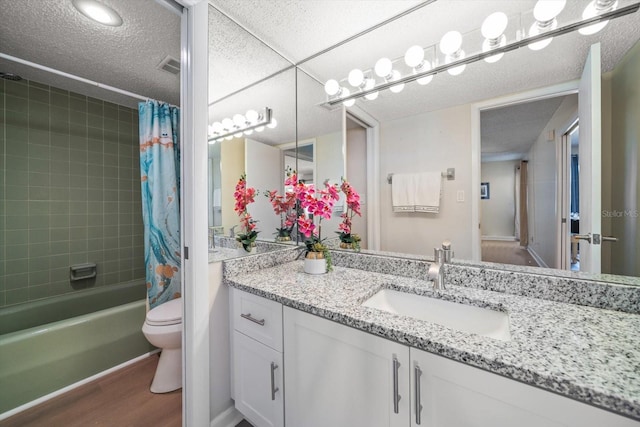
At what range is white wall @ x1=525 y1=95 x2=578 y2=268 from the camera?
102 cm

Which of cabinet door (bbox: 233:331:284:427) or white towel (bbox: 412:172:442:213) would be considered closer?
cabinet door (bbox: 233:331:284:427)

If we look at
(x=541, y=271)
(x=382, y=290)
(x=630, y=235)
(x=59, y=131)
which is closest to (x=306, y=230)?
(x=382, y=290)

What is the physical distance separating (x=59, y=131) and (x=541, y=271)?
136 inches

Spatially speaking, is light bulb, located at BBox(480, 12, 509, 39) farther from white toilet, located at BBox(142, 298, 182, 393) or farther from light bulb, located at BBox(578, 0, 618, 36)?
white toilet, located at BBox(142, 298, 182, 393)

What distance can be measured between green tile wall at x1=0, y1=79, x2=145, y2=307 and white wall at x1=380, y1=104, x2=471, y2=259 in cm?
255

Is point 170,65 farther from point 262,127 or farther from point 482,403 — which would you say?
point 482,403

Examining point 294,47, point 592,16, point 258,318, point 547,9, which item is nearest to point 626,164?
point 592,16

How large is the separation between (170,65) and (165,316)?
178 cm

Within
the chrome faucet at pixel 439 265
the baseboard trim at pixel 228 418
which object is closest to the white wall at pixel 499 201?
the chrome faucet at pixel 439 265

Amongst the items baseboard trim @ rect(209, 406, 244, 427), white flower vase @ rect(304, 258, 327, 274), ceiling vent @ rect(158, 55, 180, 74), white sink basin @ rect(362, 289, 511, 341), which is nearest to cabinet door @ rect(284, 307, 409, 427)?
white sink basin @ rect(362, 289, 511, 341)

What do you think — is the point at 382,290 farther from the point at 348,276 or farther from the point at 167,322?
the point at 167,322

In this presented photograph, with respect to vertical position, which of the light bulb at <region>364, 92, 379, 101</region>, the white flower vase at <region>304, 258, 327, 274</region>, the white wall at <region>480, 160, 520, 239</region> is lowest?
the white flower vase at <region>304, 258, 327, 274</region>

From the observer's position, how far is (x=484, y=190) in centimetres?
114

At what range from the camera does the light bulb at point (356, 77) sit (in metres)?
1.53
